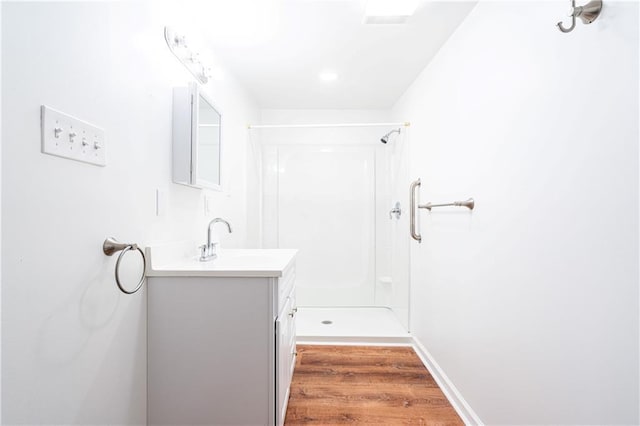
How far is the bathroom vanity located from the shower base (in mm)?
1255

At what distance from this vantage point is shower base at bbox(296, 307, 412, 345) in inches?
93.0

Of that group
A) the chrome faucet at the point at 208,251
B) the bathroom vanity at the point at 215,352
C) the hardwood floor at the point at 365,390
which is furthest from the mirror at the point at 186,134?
the hardwood floor at the point at 365,390

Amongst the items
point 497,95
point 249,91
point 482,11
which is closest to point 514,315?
point 497,95

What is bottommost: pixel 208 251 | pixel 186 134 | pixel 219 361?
pixel 219 361

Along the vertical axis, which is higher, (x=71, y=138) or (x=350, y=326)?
(x=71, y=138)

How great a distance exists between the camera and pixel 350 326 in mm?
2578

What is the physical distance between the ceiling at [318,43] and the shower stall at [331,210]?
0.60 metres

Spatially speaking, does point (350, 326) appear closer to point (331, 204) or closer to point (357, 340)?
point (357, 340)

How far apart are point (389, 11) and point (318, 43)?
49cm

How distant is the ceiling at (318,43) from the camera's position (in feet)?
4.99

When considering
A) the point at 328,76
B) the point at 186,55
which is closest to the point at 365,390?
the point at 186,55

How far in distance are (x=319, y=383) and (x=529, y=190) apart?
158 cm

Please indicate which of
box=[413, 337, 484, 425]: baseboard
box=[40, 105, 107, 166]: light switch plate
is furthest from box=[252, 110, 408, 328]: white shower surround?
box=[40, 105, 107, 166]: light switch plate

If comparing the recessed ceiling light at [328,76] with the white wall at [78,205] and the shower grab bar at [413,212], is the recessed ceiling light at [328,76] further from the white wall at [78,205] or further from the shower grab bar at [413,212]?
the white wall at [78,205]
